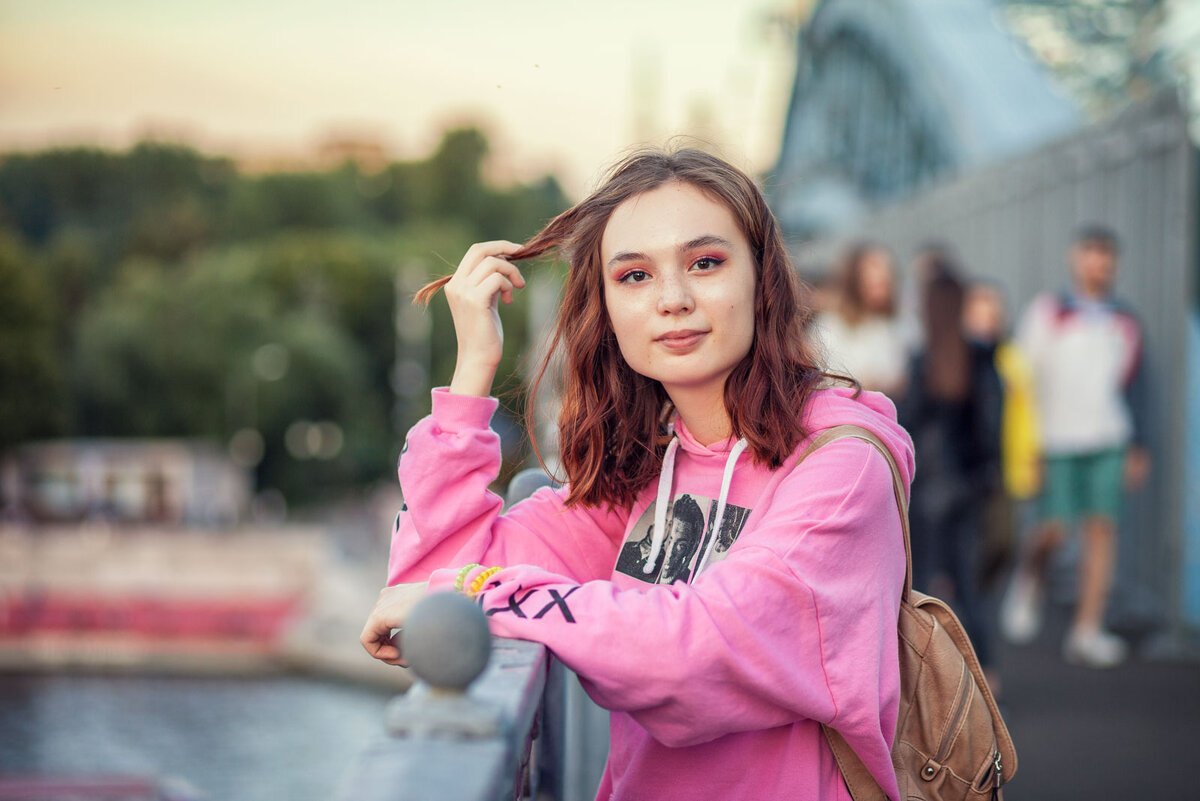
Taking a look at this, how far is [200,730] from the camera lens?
1913 inches

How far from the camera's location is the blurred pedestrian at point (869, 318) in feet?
19.0

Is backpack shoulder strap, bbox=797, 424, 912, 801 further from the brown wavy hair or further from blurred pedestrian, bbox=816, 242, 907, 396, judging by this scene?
blurred pedestrian, bbox=816, 242, 907, 396

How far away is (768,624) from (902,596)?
31 centimetres

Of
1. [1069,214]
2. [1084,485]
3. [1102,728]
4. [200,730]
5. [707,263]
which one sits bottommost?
[200,730]

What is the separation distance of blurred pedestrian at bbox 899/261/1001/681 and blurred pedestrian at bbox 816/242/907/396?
59 cm

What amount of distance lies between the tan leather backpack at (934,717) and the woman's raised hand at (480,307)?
1.69 feet

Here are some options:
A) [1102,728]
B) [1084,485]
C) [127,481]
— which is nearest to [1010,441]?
[1084,485]

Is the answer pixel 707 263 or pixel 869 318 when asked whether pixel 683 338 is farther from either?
pixel 869 318

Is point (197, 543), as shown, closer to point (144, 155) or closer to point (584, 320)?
point (144, 155)

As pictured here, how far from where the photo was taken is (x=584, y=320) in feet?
6.81

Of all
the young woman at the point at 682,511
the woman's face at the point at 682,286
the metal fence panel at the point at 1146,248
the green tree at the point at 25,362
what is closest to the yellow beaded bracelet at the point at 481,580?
the young woman at the point at 682,511

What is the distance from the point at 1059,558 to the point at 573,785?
21.1 ft

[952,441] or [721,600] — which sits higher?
[721,600]

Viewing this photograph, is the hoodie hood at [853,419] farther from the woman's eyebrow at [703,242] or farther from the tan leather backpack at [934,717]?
the woman's eyebrow at [703,242]
